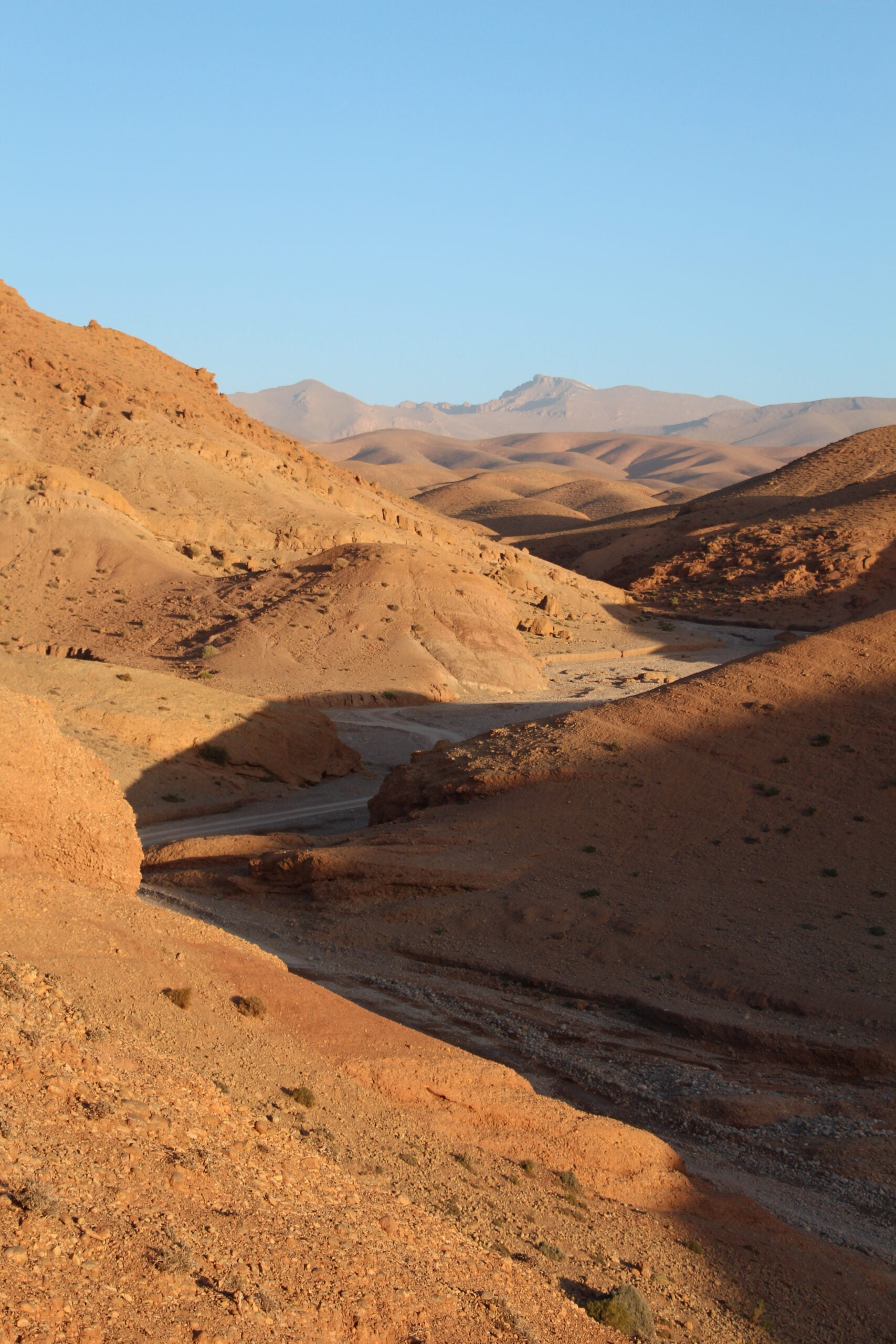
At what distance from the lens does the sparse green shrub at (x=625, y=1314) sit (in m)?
6.19

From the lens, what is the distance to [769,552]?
66375mm

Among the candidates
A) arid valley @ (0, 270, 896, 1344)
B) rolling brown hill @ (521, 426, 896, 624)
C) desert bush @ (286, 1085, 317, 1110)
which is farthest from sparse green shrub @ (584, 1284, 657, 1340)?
rolling brown hill @ (521, 426, 896, 624)

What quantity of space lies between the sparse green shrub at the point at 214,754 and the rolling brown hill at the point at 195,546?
8751mm

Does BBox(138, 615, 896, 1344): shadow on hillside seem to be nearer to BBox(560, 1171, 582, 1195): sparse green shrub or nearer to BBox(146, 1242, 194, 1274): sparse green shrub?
BBox(560, 1171, 582, 1195): sparse green shrub

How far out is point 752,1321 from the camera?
702 cm

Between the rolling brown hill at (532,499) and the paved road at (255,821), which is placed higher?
the rolling brown hill at (532,499)

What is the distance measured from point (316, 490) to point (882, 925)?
50.6 meters

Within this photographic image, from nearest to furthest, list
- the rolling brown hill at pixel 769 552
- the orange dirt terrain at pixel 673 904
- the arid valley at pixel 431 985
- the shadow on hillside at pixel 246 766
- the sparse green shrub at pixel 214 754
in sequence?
the arid valley at pixel 431 985, the orange dirt terrain at pixel 673 904, the shadow on hillside at pixel 246 766, the sparse green shrub at pixel 214 754, the rolling brown hill at pixel 769 552

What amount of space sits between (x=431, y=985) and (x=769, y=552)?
186ft

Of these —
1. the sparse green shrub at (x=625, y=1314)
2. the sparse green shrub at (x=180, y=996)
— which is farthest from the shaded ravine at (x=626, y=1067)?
the sparse green shrub at (x=180, y=996)

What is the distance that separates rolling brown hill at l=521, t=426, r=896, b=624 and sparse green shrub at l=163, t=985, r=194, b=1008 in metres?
53.5

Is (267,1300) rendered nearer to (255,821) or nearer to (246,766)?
(255,821)

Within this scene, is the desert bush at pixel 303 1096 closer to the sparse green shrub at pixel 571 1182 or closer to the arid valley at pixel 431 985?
the arid valley at pixel 431 985

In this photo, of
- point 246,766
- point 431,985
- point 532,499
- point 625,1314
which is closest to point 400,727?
point 246,766
